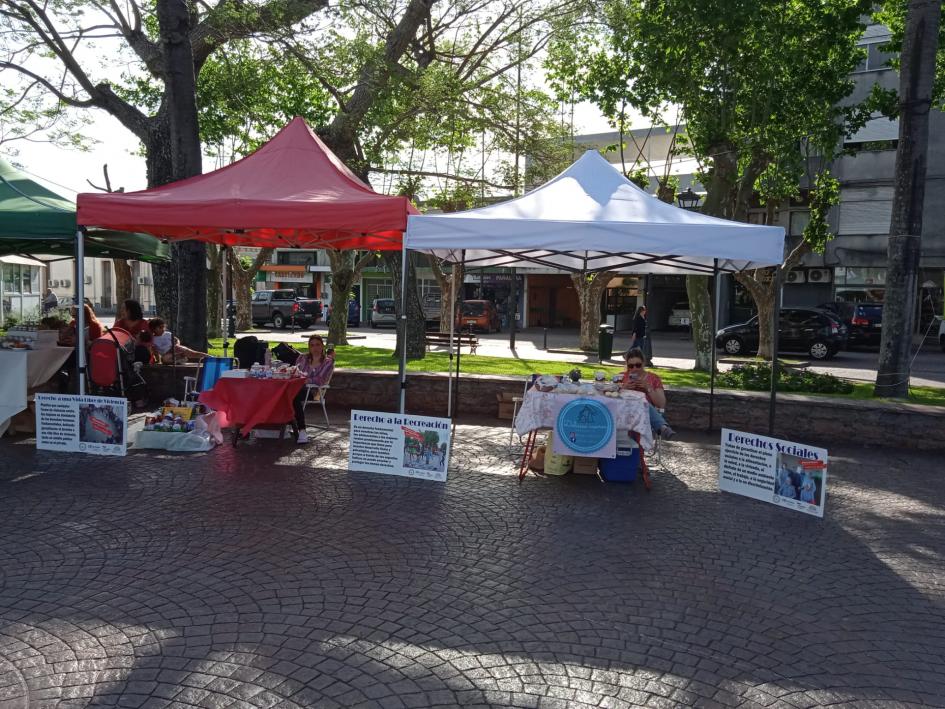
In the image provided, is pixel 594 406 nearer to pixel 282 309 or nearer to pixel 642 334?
pixel 642 334

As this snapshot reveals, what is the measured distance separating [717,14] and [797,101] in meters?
2.76

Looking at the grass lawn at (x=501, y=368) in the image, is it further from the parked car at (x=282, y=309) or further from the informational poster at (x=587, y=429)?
the parked car at (x=282, y=309)

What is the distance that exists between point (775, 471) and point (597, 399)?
1700mm

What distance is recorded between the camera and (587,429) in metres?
7.43

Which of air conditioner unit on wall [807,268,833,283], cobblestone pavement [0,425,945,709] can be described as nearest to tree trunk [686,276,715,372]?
cobblestone pavement [0,425,945,709]

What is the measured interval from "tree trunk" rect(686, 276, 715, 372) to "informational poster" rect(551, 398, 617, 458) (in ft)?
29.1

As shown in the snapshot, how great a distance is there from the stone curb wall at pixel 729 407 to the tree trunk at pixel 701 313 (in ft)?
17.1

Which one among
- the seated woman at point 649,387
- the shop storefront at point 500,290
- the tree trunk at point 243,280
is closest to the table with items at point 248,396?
the seated woman at point 649,387

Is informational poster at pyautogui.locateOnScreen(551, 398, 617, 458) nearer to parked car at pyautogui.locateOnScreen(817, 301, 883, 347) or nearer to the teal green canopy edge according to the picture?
the teal green canopy edge

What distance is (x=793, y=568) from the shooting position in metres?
5.49

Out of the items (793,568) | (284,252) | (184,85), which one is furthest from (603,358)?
(284,252)

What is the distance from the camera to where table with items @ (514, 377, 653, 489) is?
7.43m

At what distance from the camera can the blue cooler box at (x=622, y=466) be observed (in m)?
7.74

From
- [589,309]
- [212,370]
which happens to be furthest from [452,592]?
[589,309]
